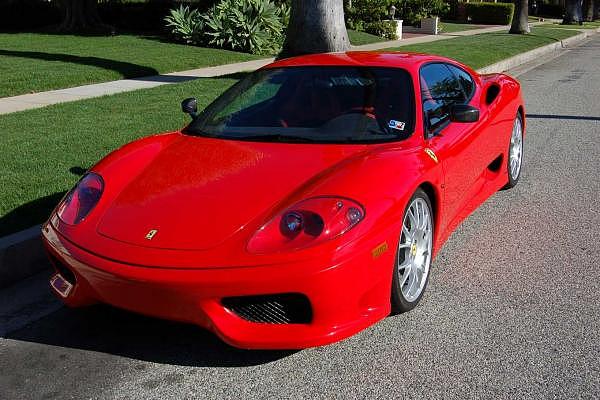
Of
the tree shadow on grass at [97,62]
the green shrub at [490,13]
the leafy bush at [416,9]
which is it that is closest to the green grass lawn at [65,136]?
the tree shadow on grass at [97,62]

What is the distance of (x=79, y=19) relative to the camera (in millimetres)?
24547

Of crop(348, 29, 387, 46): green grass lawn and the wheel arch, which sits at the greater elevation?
the wheel arch

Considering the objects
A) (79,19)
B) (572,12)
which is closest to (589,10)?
(572,12)

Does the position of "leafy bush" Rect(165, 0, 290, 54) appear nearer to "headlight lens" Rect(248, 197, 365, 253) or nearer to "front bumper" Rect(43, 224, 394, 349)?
"headlight lens" Rect(248, 197, 365, 253)

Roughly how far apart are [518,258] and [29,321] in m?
3.05

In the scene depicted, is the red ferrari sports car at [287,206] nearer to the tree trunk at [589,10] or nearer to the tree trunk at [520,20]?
the tree trunk at [520,20]

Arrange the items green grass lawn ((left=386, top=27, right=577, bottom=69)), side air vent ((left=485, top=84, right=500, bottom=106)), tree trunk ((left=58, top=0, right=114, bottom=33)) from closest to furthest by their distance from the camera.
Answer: side air vent ((left=485, top=84, right=500, bottom=106))
green grass lawn ((left=386, top=27, right=577, bottom=69))
tree trunk ((left=58, top=0, right=114, bottom=33))

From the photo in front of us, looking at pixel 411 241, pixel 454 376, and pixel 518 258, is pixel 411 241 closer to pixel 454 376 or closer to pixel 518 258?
pixel 454 376

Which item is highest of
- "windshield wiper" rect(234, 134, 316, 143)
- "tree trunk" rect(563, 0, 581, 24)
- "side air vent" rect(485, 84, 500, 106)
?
"windshield wiper" rect(234, 134, 316, 143)

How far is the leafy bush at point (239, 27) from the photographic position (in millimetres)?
18641

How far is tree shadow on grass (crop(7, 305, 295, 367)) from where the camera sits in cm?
330

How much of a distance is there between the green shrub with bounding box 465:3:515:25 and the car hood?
42.7 meters

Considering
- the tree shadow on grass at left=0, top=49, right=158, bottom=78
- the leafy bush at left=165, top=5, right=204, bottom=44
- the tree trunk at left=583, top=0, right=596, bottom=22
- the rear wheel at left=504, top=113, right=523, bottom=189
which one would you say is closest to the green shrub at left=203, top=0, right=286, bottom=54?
the leafy bush at left=165, top=5, right=204, bottom=44

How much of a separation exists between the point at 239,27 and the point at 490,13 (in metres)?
29.3
